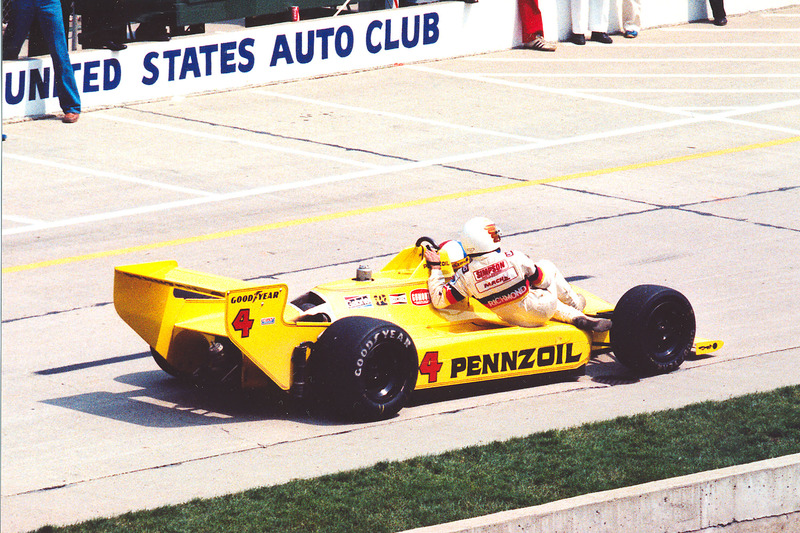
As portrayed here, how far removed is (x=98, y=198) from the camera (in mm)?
13000

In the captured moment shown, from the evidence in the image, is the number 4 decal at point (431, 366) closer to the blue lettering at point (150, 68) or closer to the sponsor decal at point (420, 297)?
the sponsor decal at point (420, 297)

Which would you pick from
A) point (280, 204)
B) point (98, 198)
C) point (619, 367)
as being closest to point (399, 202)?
point (280, 204)

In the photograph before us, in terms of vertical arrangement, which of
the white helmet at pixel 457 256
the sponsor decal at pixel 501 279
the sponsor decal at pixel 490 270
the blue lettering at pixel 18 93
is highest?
the blue lettering at pixel 18 93

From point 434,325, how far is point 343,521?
8.26 ft

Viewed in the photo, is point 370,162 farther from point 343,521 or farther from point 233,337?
point 343,521

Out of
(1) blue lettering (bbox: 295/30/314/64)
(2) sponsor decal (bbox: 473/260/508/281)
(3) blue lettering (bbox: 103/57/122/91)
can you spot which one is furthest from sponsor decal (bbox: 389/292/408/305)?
(1) blue lettering (bbox: 295/30/314/64)

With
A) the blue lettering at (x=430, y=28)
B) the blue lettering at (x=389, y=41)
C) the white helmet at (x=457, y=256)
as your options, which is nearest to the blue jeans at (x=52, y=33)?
the blue lettering at (x=389, y=41)

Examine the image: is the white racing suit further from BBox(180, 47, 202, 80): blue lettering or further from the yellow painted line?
BBox(180, 47, 202, 80): blue lettering

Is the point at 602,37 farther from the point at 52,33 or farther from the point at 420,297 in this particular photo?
the point at 420,297

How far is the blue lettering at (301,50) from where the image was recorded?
1803 centimetres

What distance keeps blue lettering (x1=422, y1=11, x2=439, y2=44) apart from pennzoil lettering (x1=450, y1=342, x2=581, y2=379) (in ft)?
38.4

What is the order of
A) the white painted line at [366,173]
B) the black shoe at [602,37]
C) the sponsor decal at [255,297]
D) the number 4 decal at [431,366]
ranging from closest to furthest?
the sponsor decal at [255,297] < the number 4 decal at [431,366] < the white painted line at [366,173] < the black shoe at [602,37]

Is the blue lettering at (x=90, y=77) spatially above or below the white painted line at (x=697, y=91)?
above

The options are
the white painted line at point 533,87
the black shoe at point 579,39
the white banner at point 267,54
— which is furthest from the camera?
the black shoe at point 579,39
